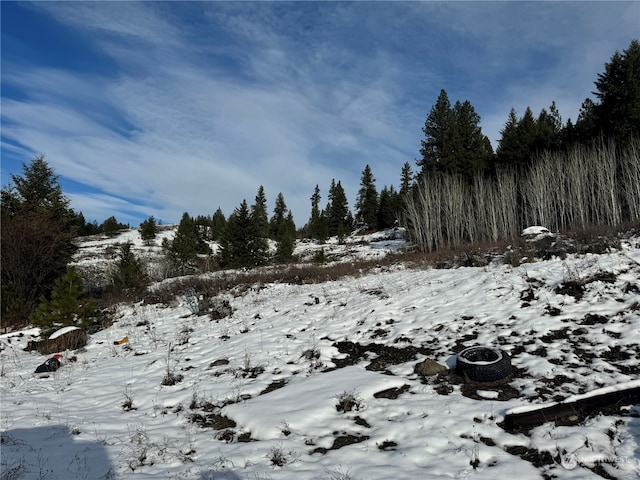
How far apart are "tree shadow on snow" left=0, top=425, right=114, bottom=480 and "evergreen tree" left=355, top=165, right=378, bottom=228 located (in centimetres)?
5388

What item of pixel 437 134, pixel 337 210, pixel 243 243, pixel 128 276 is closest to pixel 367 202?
pixel 337 210

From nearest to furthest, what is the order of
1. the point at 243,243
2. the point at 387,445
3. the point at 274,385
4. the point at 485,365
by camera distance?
1. the point at 387,445
2. the point at 485,365
3. the point at 274,385
4. the point at 243,243

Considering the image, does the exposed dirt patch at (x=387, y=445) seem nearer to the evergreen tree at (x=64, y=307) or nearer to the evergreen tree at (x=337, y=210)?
the evergreen tree at (x=64, y=307)

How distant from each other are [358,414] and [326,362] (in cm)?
231

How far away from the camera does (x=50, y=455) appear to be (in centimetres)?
445

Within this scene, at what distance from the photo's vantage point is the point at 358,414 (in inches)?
197

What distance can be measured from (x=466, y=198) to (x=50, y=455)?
35.8m

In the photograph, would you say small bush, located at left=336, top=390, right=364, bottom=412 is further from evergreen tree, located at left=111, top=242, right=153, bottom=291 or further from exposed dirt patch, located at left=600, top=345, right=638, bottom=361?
evergreen tree, located at left=111, top=242, right=153, bottom=291

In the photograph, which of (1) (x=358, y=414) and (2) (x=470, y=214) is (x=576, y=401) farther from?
(2) (x=470, y=214)

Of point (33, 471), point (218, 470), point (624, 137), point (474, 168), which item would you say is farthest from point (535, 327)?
point (474, 168)

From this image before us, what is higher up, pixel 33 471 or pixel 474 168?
pixel 474 168

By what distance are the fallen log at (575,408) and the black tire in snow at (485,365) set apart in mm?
1046

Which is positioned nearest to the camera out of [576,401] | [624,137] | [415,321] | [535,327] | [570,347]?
[576,401]

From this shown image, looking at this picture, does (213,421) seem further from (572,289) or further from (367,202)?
(367,202)
